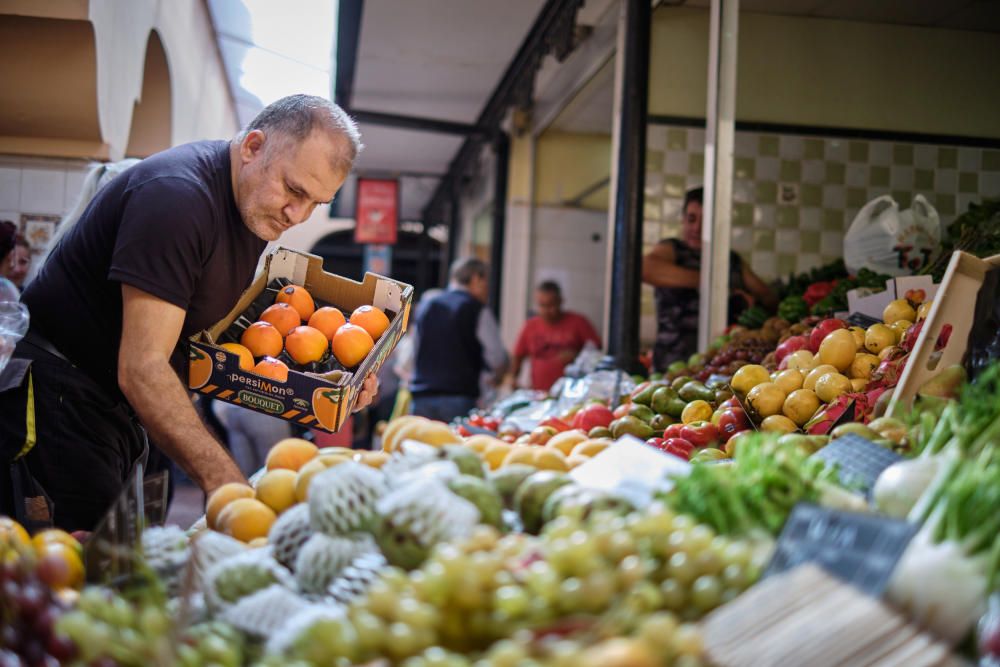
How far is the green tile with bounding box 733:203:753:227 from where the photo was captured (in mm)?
6250

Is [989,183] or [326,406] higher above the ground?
[989,183]

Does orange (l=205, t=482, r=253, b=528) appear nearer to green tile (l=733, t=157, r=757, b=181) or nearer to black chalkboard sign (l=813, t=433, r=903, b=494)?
black chalkboard sign (l=813, t=433, r=903, b=494)

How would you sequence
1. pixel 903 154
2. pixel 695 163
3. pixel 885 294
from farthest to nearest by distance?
pixel 695 163 → pixel 903 154 → pixel 885 294

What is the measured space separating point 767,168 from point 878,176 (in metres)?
0.80

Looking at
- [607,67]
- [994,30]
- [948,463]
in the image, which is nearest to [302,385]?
[948,463]

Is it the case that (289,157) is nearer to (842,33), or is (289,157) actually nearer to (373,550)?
(373,550)

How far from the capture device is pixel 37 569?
3.59 feet

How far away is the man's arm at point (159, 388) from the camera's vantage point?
77.7 inches

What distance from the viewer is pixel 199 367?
2275 mm

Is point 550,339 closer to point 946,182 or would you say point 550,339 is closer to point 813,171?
point 813,171

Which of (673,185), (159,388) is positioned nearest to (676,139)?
(673,185)

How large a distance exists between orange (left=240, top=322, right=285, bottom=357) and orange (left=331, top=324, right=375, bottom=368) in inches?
6.3

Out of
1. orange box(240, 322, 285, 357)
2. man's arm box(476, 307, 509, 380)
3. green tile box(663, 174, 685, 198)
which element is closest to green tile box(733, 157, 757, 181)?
green tile box(663, 174, 685, 198)

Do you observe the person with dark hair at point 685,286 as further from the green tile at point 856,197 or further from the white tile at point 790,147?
the green tile at point 856,197
